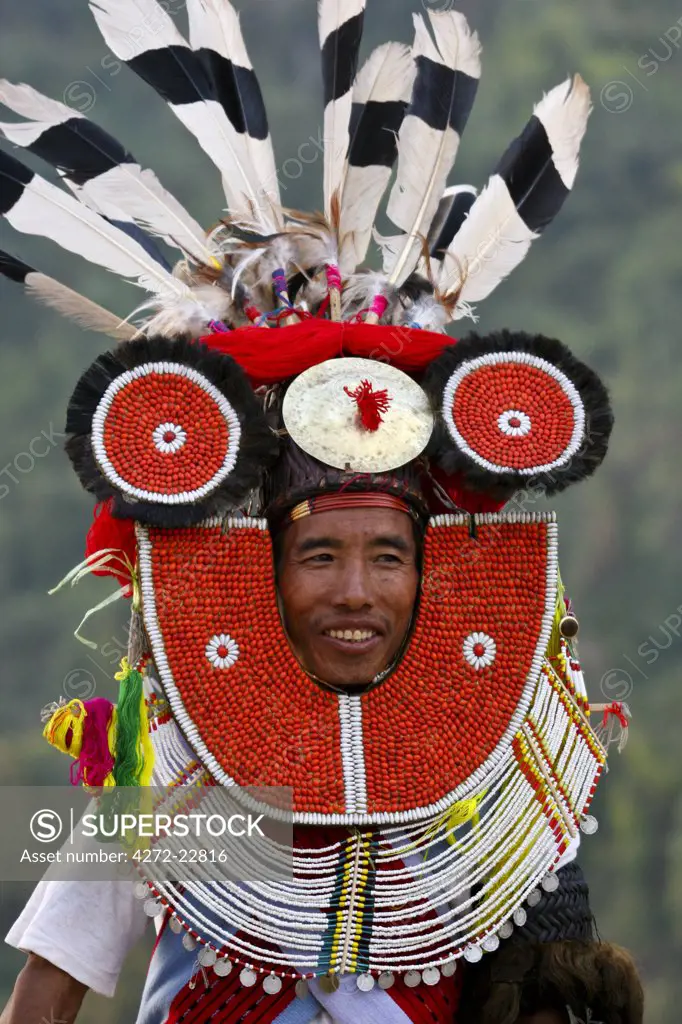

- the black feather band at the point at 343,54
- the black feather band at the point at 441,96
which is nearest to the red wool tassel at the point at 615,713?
the black feather band at the point at 441,96

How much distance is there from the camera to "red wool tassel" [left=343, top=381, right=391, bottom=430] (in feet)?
10.3

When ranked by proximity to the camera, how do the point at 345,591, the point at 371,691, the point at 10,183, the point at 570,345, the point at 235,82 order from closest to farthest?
the point at 345,591, the point at 371,691, the point at 10,183, the point at 235,82, the point at 570,345

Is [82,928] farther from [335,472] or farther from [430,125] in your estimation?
[430,125]

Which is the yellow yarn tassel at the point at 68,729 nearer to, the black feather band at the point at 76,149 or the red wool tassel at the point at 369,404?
the red wool tassel at the point at 369,404

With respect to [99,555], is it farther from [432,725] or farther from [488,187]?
[488,187]

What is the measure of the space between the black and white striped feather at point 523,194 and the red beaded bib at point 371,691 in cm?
65

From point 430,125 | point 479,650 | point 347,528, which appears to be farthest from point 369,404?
point 430,125

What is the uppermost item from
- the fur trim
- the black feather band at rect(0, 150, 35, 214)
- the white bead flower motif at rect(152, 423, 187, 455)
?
the black feather band at rect(0, 150, 35, 214)

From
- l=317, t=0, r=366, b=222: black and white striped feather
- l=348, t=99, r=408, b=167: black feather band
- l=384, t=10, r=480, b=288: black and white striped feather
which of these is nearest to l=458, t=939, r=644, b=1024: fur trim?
l=384, t=10, r=480, b=288: black and white striped feather

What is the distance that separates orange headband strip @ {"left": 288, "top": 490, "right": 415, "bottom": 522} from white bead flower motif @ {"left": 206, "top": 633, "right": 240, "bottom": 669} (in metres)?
0.30

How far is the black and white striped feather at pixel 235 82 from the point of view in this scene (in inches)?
137

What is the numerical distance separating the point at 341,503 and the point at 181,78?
111 centimetres

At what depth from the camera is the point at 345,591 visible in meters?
3.07

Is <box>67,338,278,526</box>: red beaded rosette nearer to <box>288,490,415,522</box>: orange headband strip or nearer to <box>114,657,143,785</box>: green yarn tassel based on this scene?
<box>288,490,415,522</box>: orange headband strip
